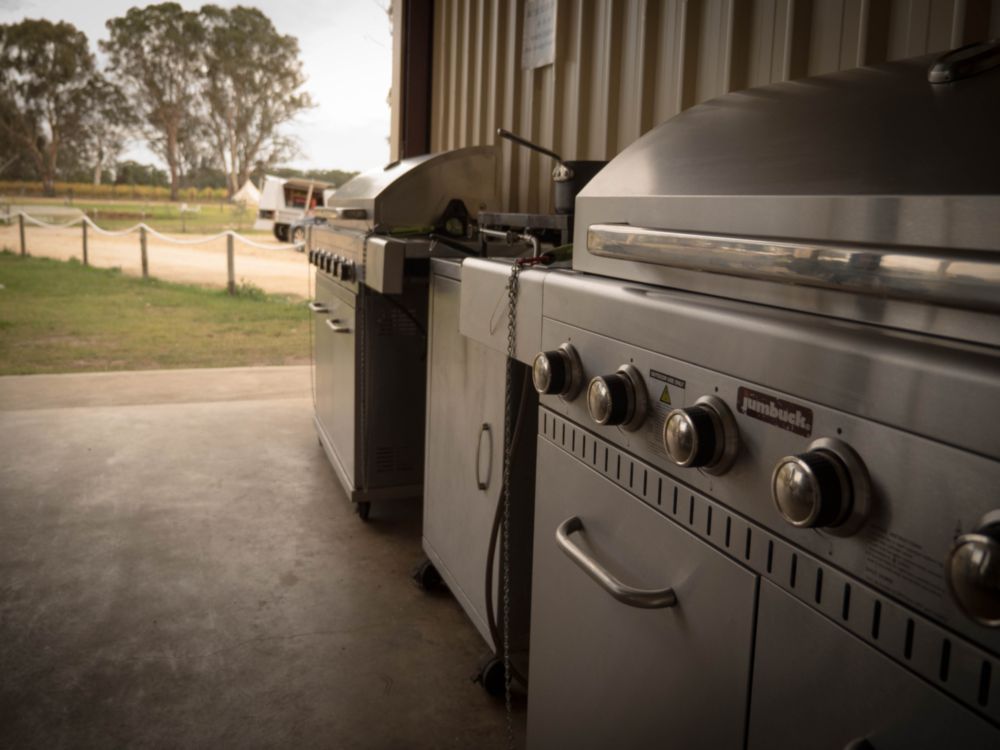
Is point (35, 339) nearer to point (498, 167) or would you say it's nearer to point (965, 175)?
point (498, 167)

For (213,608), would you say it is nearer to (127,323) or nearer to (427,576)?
(427,576)

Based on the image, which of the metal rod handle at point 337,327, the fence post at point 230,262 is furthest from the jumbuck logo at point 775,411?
the fence post at point 230,262

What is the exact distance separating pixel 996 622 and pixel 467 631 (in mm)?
1779

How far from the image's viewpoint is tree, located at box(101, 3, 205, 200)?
8.96 m

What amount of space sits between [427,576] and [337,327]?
1.02m

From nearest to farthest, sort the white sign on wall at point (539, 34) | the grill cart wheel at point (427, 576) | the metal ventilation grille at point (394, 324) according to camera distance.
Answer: the grill cart wheel at point (427, 576) < the white sign on wall at point (539, 34) < the metal ventilation grille at point (394, 324)

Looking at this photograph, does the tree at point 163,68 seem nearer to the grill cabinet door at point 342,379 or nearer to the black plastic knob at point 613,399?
the grill cabinet door at point 342,379

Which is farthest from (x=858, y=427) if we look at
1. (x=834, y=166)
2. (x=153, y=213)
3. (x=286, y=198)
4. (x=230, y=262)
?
(x=286, y=198)

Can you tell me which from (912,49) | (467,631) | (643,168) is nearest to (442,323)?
(467,631)

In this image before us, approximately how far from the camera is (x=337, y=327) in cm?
296

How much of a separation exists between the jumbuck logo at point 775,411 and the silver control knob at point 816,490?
0.04 m

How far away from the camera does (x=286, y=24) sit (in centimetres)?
996

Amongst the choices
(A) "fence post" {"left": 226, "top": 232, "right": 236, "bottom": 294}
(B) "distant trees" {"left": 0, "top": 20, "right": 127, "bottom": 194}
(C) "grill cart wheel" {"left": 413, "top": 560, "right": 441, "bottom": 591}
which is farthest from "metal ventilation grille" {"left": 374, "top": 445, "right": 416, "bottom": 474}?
(B) "distant trees" {"left": 0, "top": 20, "right": 127, "bottom": 194}

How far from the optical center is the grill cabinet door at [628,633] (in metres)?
0.88
